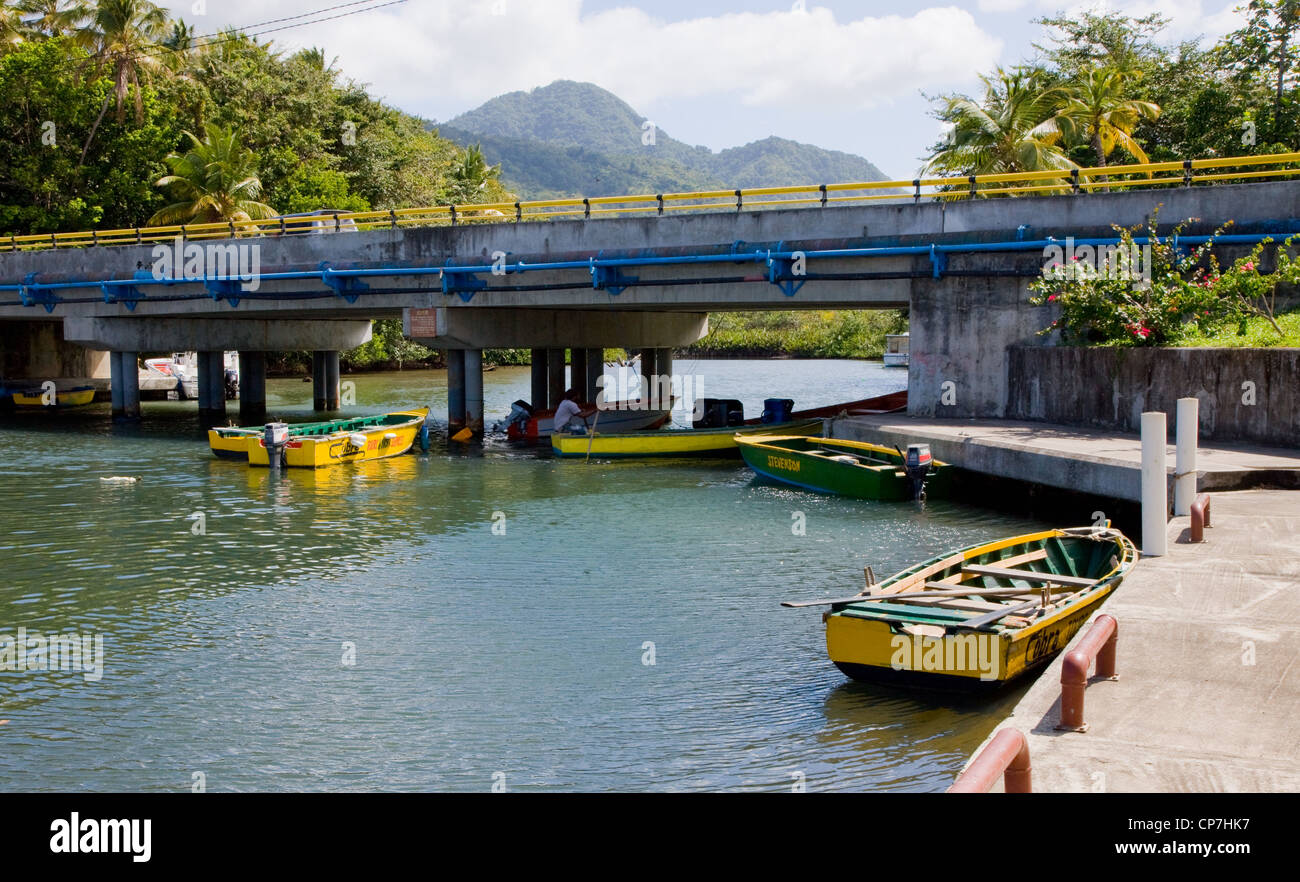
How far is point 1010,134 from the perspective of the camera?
43.0 metres

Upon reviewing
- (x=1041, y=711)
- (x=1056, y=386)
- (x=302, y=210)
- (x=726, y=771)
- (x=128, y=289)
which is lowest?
(x=726, y=771)

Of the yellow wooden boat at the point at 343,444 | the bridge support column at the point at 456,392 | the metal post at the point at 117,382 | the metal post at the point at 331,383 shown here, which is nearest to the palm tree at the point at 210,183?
the metal post at the point at 331,383

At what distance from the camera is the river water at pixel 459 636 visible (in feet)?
34.7

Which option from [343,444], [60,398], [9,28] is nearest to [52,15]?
[9,28]

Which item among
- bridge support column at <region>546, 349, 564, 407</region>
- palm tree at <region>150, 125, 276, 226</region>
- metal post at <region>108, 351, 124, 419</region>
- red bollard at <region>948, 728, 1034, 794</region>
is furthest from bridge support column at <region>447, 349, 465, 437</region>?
red bollard at <region>948, 728, 1034, 794</region>

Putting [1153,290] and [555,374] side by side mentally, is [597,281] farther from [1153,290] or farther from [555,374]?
[1153,290]

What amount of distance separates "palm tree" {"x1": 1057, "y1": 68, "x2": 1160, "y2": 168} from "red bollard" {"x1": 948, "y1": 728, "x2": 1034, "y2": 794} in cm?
4013

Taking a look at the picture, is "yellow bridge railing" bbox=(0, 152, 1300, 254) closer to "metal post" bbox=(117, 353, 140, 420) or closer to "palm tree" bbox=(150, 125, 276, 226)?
"metal post" bbox=(117, 353, 140, 420)

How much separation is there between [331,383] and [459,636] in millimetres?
37316

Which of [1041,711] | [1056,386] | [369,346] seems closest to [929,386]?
[1056,386]

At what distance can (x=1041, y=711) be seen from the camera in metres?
8.63
